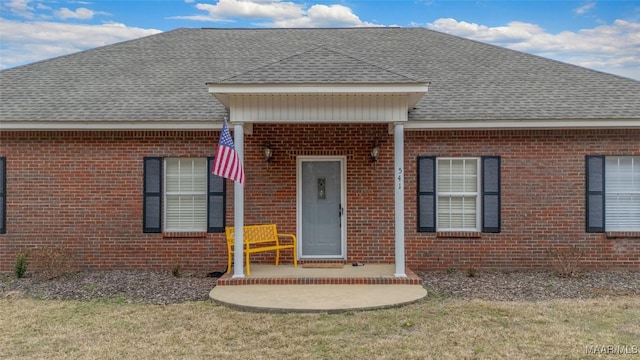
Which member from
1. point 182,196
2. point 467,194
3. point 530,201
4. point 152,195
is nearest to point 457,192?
point 467,194

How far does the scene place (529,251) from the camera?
974 centimetres

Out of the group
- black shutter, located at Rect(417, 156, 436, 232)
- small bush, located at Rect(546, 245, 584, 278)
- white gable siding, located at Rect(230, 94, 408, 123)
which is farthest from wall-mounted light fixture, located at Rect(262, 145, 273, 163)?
small bush, located at Rect(546, 245, 584, 278)

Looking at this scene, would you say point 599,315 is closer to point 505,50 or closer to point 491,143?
point 491,143

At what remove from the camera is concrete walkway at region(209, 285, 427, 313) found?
680 cm

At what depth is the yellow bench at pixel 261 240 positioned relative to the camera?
29.7ft

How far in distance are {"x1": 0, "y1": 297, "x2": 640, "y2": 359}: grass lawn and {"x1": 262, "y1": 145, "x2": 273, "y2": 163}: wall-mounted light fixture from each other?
11.0 ft

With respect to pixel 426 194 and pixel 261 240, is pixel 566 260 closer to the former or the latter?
pixel 426 194

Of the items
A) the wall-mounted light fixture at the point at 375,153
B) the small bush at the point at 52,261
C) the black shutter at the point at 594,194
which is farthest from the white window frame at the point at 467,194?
the small bush at the point at 52,261

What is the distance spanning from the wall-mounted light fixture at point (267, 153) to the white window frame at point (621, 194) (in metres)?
6.51

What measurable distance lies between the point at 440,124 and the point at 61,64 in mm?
9494

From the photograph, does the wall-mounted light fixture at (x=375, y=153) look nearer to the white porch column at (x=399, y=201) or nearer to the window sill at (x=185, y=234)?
the white porch column at (x=399, y=201)

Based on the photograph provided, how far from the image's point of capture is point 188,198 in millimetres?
9891

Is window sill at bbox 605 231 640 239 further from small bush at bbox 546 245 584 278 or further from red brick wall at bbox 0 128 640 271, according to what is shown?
small bush at bbox 546 245 584 278

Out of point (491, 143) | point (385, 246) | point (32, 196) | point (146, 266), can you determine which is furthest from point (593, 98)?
point (32, 196)
